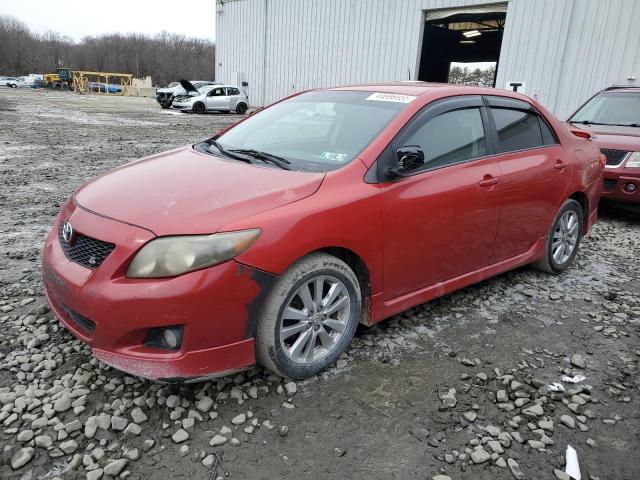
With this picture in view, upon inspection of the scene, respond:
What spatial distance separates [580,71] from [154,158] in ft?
44.9

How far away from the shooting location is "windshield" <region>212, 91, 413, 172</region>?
9.97ft

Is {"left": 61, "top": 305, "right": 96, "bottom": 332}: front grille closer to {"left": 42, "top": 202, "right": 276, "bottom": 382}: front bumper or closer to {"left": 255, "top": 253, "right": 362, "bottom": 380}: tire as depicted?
{"left": 42, "top": 202, "right": 276, "bottom": 382}: front bumper

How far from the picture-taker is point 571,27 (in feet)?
44.4

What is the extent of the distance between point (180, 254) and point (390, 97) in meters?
1.86

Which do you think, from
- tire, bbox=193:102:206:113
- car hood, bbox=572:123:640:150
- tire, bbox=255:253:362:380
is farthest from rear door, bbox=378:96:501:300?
tire, bbox=193:102:206:113

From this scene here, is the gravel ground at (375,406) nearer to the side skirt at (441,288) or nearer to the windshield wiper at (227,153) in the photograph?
the side skirt at (441,288)

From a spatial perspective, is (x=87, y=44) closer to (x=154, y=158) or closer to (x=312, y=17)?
(x=312, y=17)

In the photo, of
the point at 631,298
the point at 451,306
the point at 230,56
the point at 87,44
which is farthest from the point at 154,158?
the point at 87,44

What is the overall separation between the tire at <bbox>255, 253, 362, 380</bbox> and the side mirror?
64 centimetres

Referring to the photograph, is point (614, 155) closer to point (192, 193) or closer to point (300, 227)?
point (300, 227)

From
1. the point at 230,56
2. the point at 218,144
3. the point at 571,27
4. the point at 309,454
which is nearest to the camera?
the point at 309,454

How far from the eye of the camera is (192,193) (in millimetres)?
2623

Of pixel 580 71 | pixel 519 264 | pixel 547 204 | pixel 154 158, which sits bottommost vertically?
pixel 519 264

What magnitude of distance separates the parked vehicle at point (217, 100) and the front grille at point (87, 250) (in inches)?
911
